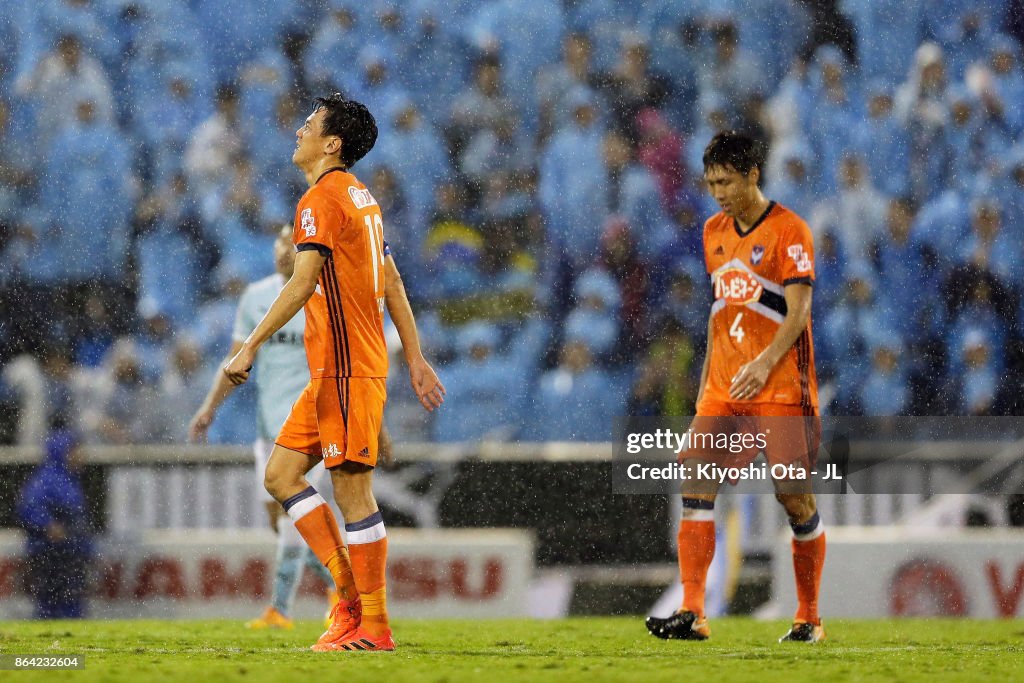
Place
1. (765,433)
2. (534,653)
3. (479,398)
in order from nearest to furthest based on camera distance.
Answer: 1. (534,653)
2. (765,433)
3. (479,398)

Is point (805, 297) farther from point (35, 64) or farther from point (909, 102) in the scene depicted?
point (35, 64)

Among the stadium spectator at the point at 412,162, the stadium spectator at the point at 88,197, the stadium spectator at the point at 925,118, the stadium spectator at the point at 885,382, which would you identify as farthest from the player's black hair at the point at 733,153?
the stadium spectator at the point at 88,197

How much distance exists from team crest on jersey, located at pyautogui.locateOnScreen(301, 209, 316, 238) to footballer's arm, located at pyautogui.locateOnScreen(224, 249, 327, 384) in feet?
0.19

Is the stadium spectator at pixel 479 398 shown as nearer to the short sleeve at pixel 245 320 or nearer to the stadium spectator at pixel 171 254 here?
the stadium spectator at pixel 171 254

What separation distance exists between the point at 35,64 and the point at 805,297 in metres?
7.67

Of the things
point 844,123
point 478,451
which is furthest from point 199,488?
point 844,123

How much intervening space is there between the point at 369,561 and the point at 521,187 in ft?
21.9

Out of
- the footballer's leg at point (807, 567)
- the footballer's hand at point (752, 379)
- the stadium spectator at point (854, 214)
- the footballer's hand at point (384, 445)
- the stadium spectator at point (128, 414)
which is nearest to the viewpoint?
the footballer's hand at point (384, 445)

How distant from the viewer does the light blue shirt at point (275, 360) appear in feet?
24.8

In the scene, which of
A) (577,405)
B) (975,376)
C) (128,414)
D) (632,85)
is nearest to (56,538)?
(128,414)

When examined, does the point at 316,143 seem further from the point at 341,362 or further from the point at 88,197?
the point at 88,197

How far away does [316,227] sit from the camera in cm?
524

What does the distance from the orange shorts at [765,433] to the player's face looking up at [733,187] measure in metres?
0.79

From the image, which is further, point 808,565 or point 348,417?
point 808,565
